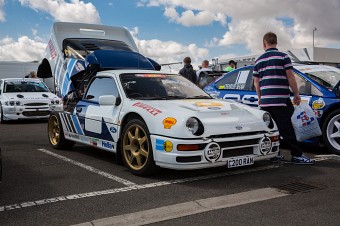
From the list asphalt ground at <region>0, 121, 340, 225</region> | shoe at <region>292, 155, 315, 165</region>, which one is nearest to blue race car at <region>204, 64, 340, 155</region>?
asphalt ground at <region>0, 121, 340, 225</region>

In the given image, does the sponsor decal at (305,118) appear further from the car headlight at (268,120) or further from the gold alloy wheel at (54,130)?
the gold alloy wheel at (54,130)

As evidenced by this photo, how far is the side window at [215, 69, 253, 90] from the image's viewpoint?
727 cm

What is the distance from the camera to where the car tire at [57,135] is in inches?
268

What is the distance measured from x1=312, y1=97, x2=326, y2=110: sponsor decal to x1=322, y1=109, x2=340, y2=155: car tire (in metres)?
0.20

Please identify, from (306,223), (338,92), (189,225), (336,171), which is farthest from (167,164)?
(338,92)

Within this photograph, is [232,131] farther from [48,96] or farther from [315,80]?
[48,96]

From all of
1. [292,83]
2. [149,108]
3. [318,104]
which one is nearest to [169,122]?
[149,108]

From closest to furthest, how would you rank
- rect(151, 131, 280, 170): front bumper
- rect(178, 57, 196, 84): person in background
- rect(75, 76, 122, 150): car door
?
rect(151, 131, 280, 170): front bumper, rect(75, 76, 122, 150): car door, rect(178, 57, 196, 84): person in background

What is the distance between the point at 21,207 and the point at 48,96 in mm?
9323

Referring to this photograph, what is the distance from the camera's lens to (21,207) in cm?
371

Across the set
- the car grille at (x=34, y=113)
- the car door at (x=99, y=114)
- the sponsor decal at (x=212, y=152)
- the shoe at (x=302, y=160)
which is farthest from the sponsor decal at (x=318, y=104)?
the car grille at (x=34, y=113)

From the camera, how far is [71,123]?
253 inches

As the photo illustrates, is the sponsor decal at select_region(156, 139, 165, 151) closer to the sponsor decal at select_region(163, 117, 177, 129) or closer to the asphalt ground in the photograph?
the sponsor decal at select_region(163, 117, 177, 129)

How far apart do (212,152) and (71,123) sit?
2.84m
